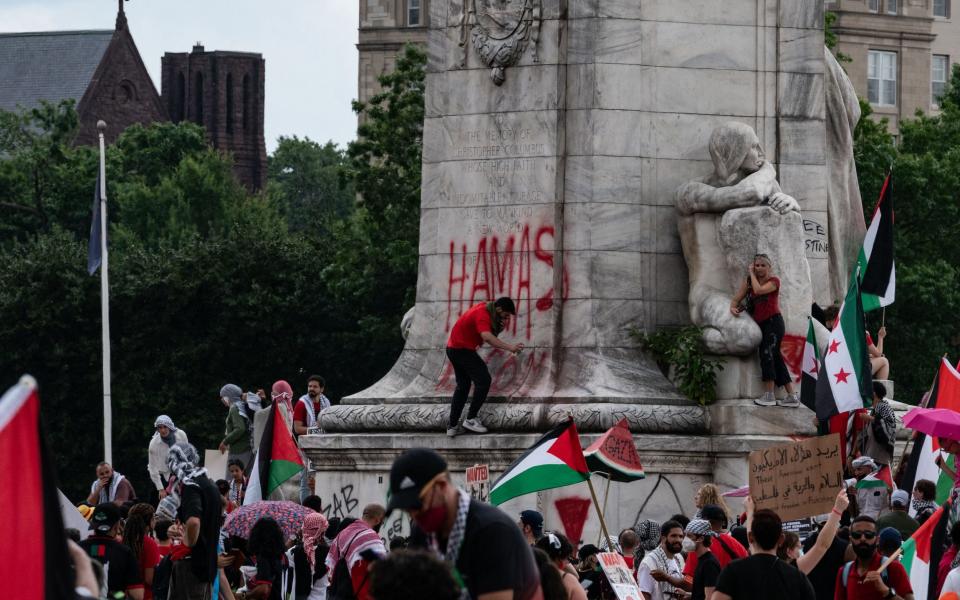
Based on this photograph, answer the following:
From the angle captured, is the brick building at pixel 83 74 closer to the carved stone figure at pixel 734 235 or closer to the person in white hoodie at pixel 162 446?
the person in white hoodie at pixel 162 446

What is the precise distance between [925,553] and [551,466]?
12.6ft

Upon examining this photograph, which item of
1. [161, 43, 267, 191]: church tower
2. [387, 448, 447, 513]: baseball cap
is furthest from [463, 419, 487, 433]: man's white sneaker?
[161, 43, 267, 191]: church tower

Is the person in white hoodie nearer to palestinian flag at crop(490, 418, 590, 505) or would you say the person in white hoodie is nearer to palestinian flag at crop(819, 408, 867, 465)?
palestinian flag at crop(819, 408, 867, 465)

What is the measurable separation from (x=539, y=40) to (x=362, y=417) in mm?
4066

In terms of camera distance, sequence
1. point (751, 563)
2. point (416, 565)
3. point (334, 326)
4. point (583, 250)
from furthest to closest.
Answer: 1. point (334, 326)
2. point (583, 250)
3. point (751, 563)
4. point (416, 565)

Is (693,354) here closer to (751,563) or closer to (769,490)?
(769,490)

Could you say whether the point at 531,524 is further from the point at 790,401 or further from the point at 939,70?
the point at 939,70

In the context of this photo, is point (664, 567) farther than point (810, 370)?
No

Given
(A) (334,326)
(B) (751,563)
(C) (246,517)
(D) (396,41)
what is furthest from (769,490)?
(D) (396,41)

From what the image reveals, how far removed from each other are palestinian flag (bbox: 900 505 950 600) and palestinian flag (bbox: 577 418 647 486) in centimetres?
532

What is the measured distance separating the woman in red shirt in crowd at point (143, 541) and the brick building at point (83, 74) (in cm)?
10213

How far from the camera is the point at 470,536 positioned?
10.4 m

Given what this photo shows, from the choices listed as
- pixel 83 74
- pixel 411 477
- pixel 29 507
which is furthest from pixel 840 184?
pixel 83 74

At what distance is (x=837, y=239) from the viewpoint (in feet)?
85.8
